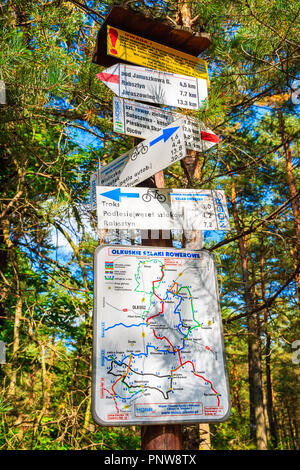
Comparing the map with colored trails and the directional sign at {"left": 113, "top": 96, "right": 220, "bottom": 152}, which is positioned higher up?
the directional sign at {"left": 113, "top": 96, "right": 220, "bottom": 152}

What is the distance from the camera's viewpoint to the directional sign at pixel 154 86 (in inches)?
93.9

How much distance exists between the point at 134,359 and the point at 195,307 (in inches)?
16.4

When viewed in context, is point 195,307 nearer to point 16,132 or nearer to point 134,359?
point 134,359

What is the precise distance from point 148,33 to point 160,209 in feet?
4.36

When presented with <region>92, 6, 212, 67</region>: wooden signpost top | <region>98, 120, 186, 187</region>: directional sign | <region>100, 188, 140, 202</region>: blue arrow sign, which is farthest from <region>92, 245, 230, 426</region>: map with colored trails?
<region>92, 6, 212, 67</region>: wooden signpost top

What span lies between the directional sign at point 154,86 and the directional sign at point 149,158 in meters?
0.39

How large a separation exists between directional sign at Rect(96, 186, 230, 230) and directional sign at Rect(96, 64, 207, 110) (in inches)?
26.3

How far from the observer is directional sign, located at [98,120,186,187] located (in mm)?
2080

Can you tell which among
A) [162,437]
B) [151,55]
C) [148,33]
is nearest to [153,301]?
[162,437]

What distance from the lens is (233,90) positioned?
153 inches

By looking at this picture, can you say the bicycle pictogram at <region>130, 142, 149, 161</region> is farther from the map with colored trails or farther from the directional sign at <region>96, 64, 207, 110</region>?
the map with colored trails

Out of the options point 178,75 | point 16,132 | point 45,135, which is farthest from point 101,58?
point 45,135

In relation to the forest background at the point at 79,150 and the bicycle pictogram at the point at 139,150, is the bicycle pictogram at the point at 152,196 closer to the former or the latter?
the bicycle pictogram at the point at 139,150

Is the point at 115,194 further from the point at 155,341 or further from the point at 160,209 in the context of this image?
the point at 155,341
